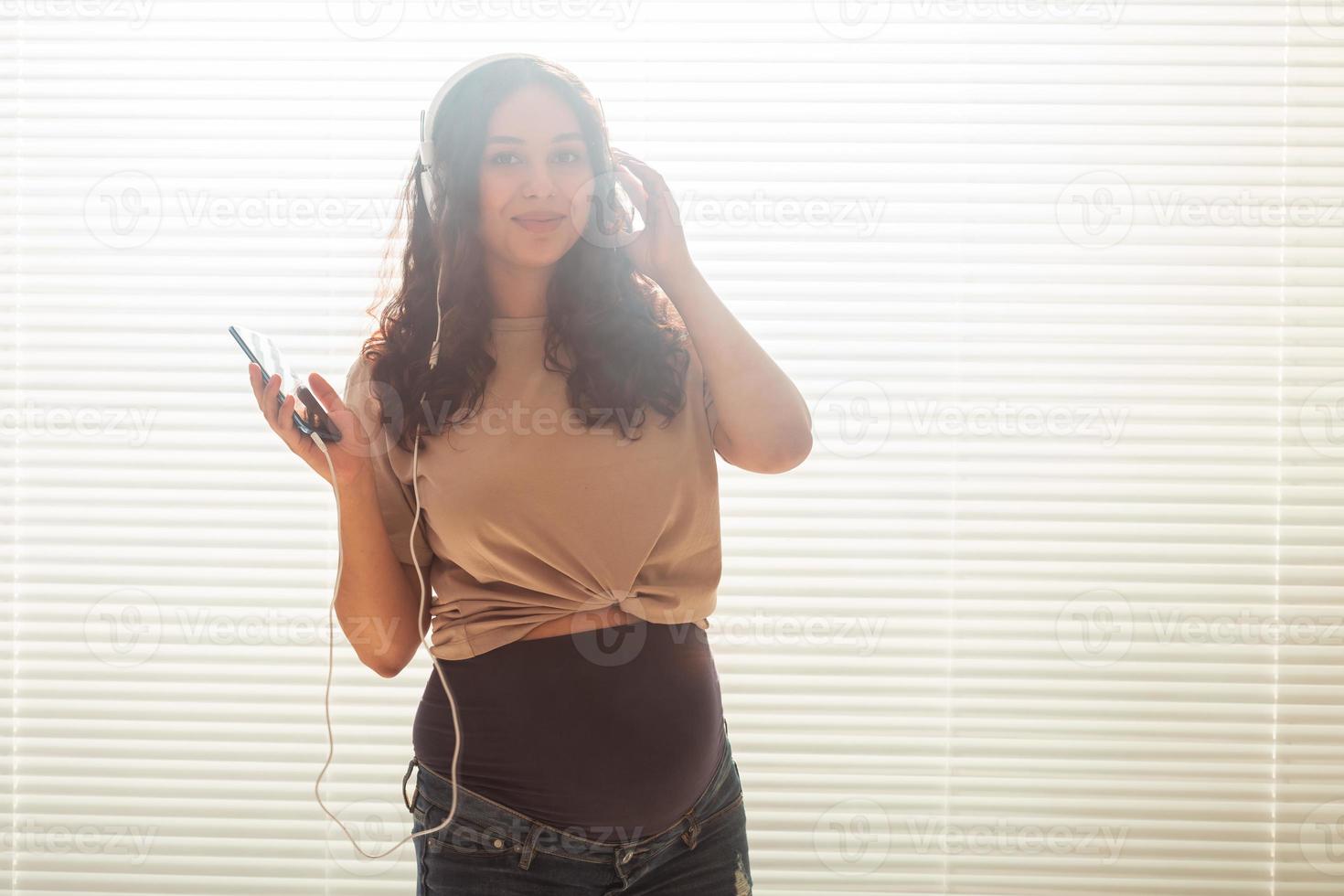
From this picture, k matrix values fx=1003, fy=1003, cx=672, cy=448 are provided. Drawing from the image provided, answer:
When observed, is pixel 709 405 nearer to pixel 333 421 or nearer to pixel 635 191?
pixel 635 191

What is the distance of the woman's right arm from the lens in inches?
43.7

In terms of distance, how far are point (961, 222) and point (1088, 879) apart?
1175 millimetres

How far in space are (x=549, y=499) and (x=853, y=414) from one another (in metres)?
0.78

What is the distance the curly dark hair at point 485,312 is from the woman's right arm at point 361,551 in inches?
2.7

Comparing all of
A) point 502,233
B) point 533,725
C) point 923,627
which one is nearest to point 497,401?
point 502,233

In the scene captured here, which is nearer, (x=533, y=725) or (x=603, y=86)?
(x=533, y=725)

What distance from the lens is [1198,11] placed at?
173 centimetres

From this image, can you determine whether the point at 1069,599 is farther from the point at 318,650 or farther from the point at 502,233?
the point at 318,650

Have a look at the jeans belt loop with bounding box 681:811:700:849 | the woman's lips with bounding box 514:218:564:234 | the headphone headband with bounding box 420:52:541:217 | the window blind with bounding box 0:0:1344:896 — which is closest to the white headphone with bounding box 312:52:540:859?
the headphone headband with bounding box 420:52:541:217

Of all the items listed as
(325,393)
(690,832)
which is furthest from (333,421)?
(690,832)

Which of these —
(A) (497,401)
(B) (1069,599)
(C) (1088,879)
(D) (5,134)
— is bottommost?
(C) (1088,879)

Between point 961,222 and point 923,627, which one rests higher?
point 961,222

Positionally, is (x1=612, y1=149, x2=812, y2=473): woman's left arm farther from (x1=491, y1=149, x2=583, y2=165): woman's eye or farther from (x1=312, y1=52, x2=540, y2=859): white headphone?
(x1=312, y1=52, x2=540, y2=859): white headphone

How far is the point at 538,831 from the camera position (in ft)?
3.54
